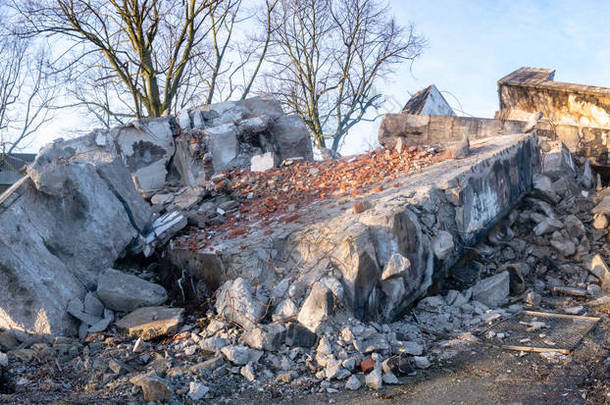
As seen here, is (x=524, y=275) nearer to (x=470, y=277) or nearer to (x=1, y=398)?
(x=470, y=277)

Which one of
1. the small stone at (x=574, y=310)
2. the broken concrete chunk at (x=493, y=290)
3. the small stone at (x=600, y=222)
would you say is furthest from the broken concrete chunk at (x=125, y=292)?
the small stone at (x=600, y=222)

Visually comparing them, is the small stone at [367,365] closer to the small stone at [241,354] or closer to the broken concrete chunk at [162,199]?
the small stone at [241,354]

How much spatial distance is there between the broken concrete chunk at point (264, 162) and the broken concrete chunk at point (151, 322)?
348cm

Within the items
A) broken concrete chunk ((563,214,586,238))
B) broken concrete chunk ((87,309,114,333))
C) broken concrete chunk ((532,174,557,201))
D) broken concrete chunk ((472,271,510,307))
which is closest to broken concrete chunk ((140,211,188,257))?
broken concrete chunk ((87,309,114,333))

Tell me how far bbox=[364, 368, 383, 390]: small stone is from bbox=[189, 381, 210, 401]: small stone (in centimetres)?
100

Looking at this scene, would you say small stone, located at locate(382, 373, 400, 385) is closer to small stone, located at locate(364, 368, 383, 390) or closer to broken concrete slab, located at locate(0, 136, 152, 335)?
small stone, located at locate(364, 368, 383, 390)

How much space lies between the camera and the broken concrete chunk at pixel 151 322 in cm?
371

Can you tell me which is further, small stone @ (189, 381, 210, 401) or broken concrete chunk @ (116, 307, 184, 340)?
broken concrete chunk @ (116, 307, 184, 340)

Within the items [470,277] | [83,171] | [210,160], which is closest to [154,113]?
[210,160]

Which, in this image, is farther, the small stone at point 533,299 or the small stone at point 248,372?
the small stone at point 533,299

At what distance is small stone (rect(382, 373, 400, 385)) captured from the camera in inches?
118

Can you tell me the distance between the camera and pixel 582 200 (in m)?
6.51

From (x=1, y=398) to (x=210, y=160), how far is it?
5.50 meters

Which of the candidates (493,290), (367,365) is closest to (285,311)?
(367,365)
